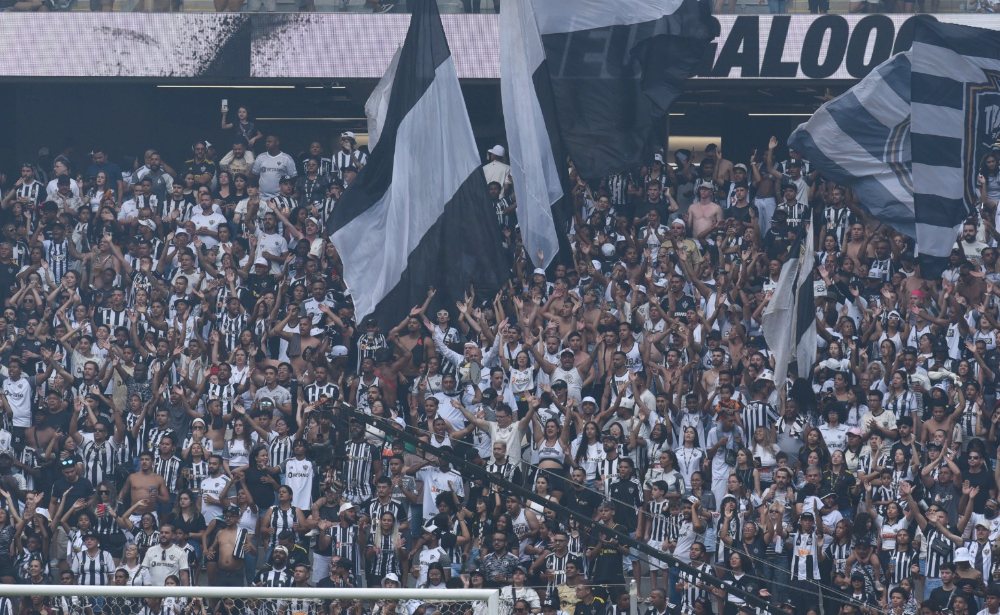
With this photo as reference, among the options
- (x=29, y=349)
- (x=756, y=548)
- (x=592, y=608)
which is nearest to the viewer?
(x=592, y=608)

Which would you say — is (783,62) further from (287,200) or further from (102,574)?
(102,574)

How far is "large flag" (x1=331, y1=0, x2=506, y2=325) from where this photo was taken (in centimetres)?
1402

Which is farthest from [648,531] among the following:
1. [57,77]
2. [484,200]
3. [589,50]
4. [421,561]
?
[57,77]

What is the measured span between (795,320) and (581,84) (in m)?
3.22

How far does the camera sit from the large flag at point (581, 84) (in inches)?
615

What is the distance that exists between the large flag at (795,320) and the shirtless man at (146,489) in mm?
6230

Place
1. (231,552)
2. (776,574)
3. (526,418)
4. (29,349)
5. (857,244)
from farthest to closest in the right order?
(857,244) → (29,349) → (526,418) → (231,552) → (776,574)

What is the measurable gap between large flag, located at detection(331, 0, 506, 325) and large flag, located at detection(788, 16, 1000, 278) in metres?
4.17

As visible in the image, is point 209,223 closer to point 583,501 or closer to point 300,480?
point 300,480

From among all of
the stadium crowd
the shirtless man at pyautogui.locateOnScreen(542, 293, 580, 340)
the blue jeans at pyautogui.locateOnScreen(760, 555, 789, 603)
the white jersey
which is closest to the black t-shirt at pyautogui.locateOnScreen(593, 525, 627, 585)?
the stadium crowd

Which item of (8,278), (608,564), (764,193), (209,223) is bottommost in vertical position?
(608,564)

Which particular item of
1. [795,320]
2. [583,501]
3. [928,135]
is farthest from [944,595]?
[928,135]

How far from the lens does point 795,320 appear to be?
15875 millimetres

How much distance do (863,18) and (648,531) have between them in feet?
27.6
